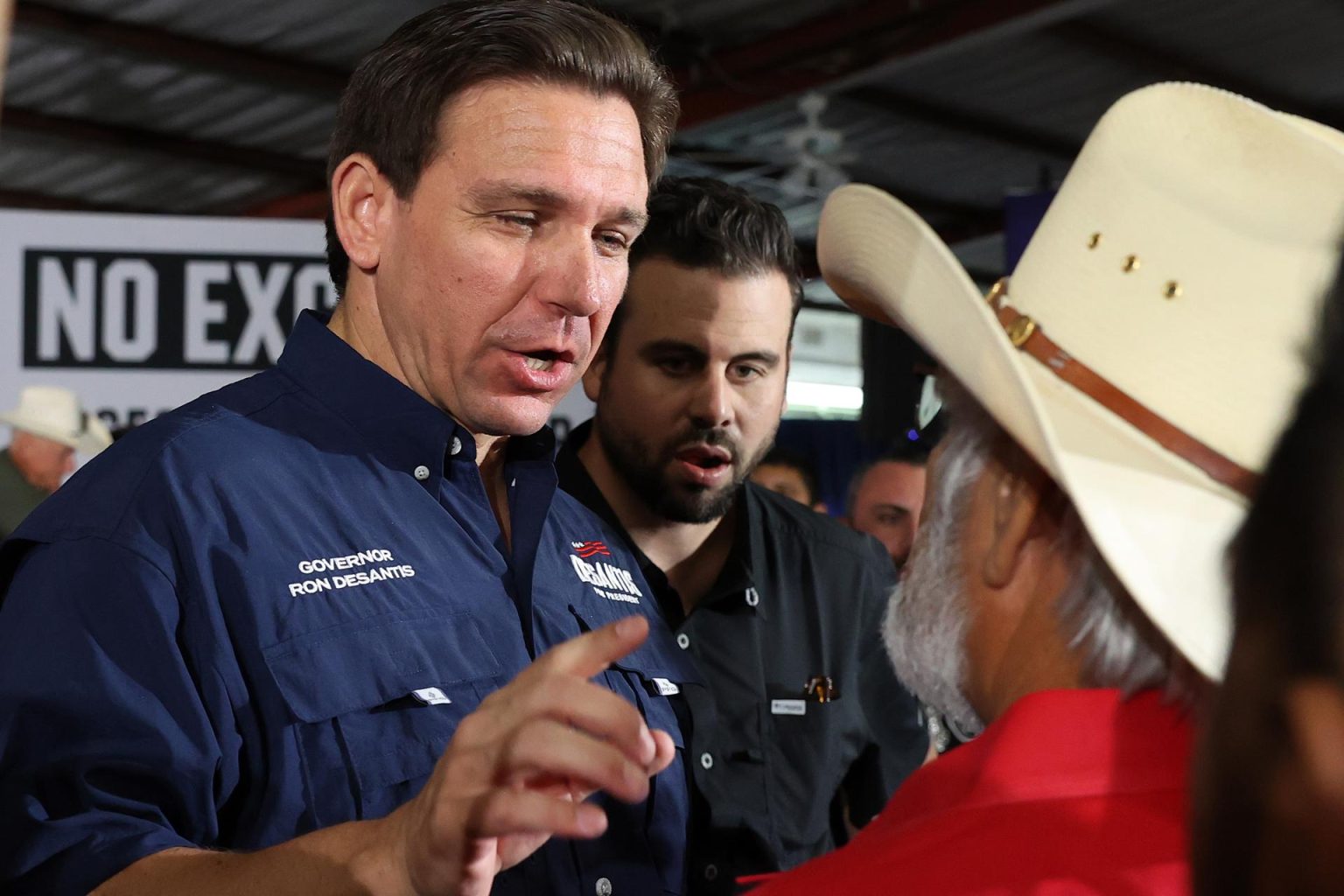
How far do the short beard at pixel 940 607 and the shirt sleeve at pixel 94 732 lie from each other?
2.25 feet

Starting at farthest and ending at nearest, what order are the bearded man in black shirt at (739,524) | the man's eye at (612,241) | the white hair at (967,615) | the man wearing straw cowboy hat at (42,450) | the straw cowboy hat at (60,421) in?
1. the man wearing straw cowboy hat at (42,450)
2. the straw cowboy hat at (60,421)
3. the bearded man in black shirt at (739,524)
4. the man's eye at (612,241)
5. the white hair at (967,615)

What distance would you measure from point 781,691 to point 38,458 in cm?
480

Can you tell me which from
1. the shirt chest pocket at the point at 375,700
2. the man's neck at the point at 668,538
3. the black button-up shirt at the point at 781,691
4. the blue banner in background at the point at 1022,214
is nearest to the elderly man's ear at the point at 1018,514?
the shirt chest pocket at the point at 375,700

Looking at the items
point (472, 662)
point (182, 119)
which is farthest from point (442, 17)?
point (182, 119)

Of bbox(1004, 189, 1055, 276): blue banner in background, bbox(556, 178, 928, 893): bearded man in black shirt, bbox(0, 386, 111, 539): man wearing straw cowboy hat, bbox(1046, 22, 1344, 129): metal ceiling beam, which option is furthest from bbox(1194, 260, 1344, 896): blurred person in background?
bbox(1046, 22, 1344, 129): metal ceiling beam

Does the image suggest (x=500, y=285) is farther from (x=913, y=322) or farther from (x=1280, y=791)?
(x=1280, y=791)

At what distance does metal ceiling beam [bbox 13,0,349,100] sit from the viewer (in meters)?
8.84

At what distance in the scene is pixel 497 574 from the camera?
1.79 m

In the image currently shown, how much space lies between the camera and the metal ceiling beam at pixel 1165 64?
9695 mm

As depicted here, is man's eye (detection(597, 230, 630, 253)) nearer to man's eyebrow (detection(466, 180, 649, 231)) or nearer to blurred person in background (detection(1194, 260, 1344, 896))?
man's eyebrow (detection(466, 180, 649, 231))

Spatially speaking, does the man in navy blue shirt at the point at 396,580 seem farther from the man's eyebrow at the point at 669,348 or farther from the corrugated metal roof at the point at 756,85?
the corrugated metal roof at the point at 756,85

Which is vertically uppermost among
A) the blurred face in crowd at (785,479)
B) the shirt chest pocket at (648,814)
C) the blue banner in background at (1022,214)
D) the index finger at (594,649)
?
the index finger at (594,649)

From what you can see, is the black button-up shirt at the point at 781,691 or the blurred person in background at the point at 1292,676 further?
the black button-up shirt at the point at 781,691

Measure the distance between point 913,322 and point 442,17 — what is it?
821 millimetres
